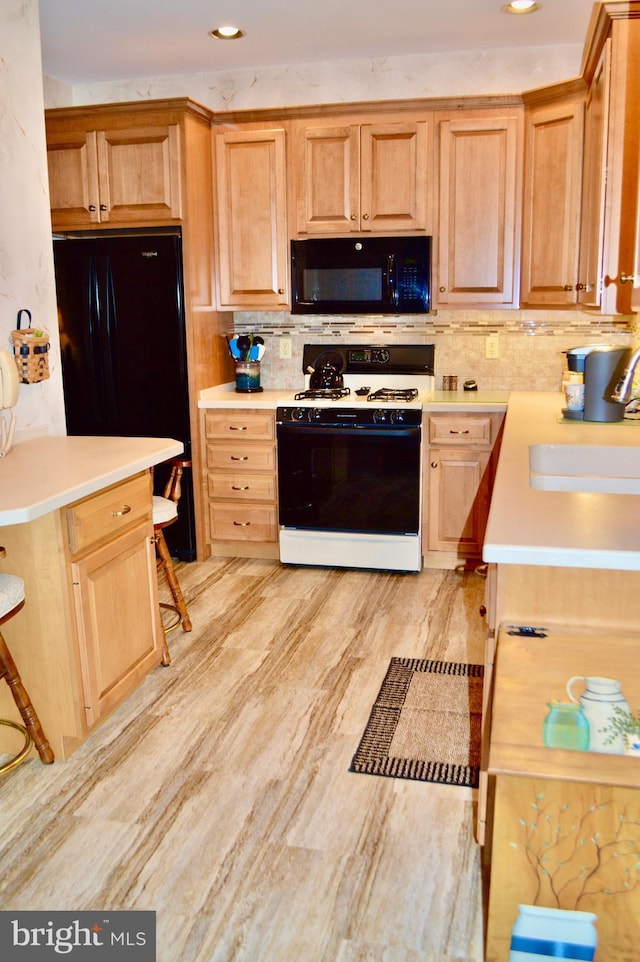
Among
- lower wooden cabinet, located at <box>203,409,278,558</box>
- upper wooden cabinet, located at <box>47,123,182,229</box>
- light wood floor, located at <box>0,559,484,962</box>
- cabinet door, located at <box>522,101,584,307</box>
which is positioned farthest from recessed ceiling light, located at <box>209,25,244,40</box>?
light wood floor, located at <box>0,559,484,962</box>

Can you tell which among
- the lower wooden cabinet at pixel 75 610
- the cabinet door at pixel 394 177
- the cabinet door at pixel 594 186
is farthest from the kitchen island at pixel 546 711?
the cabinet door at pixel 394 177

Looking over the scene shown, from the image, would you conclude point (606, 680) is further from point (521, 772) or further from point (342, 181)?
point (342, 181)

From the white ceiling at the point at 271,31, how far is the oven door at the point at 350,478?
180cm

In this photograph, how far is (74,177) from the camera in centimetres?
414

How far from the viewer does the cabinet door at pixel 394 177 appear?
4.00m

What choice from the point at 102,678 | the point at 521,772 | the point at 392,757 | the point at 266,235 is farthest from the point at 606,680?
the point at 266,235

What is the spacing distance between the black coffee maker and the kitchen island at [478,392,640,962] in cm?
130

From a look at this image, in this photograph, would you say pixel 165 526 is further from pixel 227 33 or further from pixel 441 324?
pixel 227 33

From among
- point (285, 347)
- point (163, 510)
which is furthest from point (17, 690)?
point (285, 347)

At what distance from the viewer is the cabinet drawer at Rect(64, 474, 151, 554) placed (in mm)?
2352

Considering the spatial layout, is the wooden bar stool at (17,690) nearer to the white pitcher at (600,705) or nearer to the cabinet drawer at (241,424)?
the white pitcher at (600,705)

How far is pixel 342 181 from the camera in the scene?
13.5ft

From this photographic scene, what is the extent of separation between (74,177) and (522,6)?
2.24 metres

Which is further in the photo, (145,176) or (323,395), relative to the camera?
(323,395)
